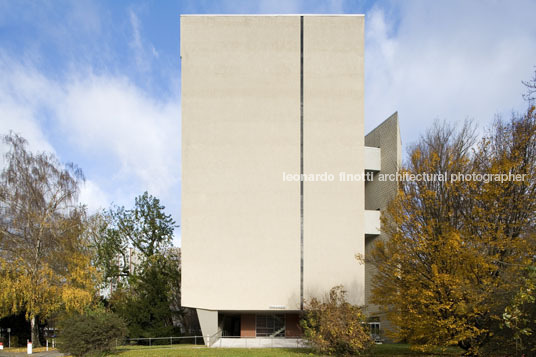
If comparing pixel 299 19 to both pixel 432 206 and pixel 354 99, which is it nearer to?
pixel 354 99

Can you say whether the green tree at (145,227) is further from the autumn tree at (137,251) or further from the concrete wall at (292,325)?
the concrete wall at (292,325)

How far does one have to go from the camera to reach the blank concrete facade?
24328 millimetres

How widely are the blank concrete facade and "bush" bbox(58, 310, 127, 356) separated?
5.54 m

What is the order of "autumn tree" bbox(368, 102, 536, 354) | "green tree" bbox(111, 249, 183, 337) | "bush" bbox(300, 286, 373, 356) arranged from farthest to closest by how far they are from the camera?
1. "green tree" bbox(111, 249, 183, 337)
2. "bush" bbox(300, 286, 373, 356)
3. "autumn tree" bbox(368, 102, 536, 354)

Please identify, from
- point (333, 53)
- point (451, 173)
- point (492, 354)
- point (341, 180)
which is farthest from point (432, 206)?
point (333, 53)

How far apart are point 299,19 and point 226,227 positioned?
41.0 ft

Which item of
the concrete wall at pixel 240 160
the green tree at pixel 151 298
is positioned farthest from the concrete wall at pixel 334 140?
the green tree at pixel 151 298

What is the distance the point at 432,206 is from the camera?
16484 mm

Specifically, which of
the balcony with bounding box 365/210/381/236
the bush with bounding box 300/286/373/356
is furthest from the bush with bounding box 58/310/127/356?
the balcony with bounding box 365/210/381/236

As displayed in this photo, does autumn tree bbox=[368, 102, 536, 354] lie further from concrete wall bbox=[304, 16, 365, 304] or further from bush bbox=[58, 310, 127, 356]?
bush bbox=[58, 310, 127, 356]

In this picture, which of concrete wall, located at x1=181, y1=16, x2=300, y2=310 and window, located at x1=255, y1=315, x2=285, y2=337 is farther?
window, located at x1=255, y1=315, x2=285, y2=337

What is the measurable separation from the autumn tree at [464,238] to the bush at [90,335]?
462 inches

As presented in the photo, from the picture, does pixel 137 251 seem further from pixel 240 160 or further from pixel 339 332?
pixel 339 332

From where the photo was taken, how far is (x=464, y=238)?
15.3 meters
